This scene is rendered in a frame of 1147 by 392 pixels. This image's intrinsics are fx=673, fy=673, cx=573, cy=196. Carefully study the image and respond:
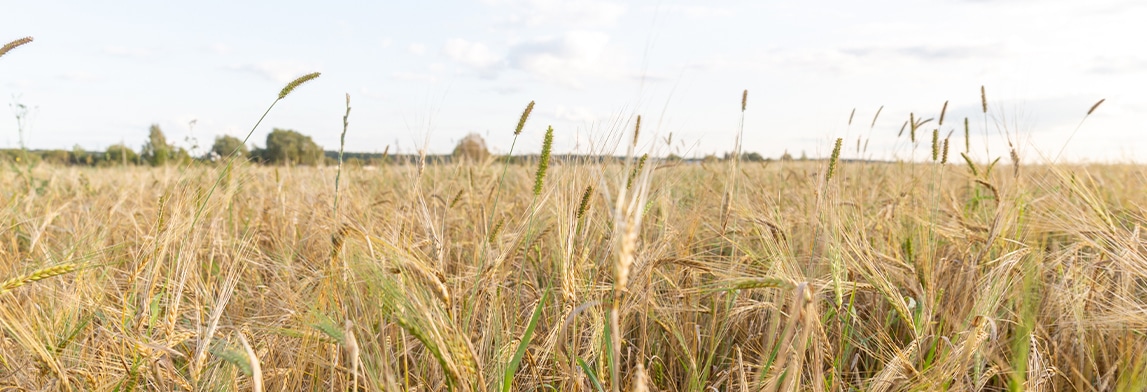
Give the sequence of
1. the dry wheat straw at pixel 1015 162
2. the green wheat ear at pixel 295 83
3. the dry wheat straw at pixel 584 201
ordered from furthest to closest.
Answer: the dry wheat straw at pixel 1015 162
the green wheat ear at pixel 295 83
the dry wheat straw at pixel 584 201

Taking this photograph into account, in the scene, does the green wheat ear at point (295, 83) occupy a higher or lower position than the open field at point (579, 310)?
higher

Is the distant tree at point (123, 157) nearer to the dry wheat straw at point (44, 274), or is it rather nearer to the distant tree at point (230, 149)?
the distant tree at point (230, 149)

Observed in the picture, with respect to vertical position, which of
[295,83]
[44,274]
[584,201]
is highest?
[295,83]

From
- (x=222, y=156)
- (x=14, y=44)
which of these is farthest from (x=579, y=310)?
(x=222, y=156)

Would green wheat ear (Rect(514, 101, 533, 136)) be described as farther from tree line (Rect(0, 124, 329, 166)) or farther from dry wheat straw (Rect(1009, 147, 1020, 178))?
dry wheat straw (Rect(1009, 147, 1020, 178))

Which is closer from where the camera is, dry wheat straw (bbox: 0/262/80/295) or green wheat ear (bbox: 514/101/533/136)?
dry wheat straw (bbox: 0/262/80/295)

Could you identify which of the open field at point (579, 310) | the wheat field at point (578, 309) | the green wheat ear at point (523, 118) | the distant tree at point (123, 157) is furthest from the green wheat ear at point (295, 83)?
the distant tree at point (123, 157)

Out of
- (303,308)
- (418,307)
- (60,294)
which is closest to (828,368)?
(418,307)

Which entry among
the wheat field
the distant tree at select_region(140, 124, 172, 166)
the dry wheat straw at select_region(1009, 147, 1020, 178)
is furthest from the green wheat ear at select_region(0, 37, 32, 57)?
the distant tree at select_region(140, 124, 172, 166)

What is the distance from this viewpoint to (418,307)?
912 millimetres

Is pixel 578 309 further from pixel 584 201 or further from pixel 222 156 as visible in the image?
pixel 222 156

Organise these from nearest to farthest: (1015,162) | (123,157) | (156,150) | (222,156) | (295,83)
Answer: (295,83)
(1015,162)
(222,156)
(123,157)
(156,150)

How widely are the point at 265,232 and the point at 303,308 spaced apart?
135 cm

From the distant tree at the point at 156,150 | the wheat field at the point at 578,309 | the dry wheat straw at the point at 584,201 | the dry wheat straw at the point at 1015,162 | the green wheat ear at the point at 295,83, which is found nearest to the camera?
the wheat field at the point at 578,309
